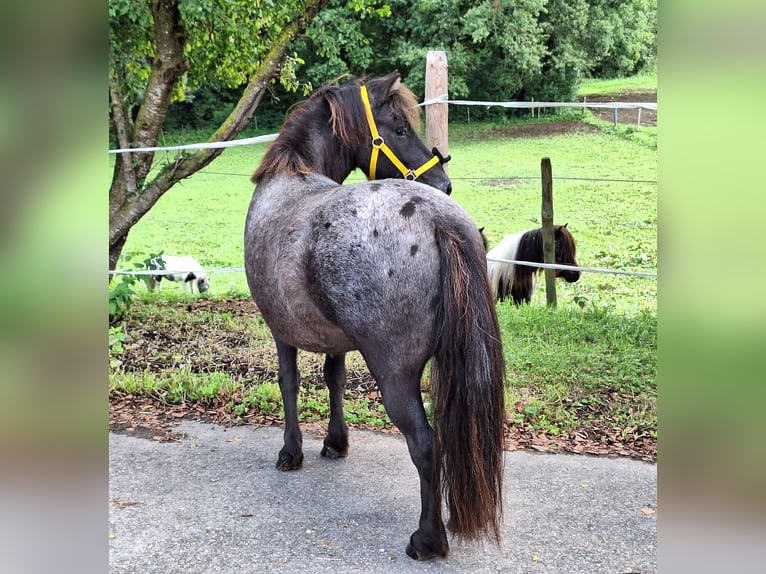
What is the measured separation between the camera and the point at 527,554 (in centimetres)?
269

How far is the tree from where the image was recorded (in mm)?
5422

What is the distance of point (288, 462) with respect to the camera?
3518 mm

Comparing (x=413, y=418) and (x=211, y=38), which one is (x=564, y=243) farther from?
(x=413, y=418)

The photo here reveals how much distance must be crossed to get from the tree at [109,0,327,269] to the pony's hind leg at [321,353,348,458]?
2995 mm

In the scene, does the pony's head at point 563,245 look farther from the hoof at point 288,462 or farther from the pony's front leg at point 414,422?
the pony's front leg at point 414,422

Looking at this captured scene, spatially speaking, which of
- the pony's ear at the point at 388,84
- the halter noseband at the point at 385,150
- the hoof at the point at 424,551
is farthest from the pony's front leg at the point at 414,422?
the pony's ear at the point at 388,84

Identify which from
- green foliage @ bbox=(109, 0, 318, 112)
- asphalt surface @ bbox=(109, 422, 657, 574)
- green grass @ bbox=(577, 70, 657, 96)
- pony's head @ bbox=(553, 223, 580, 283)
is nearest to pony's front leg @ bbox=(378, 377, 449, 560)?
asphalt surface @ bbox=(109, 422, 657, 574)

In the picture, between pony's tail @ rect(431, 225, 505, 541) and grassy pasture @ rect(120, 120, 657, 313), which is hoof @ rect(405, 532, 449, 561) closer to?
pony's tail @ rect(431, 225, 505, 541)
